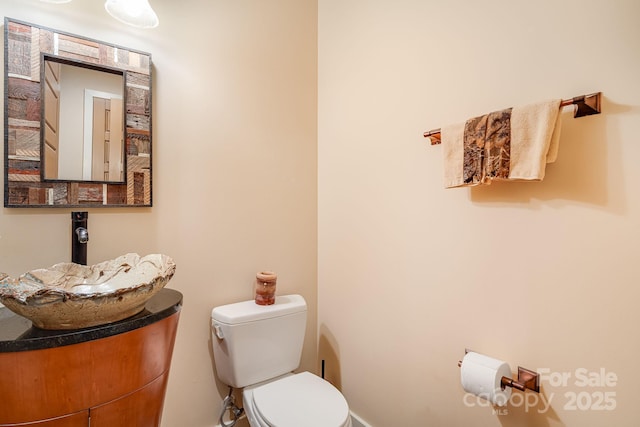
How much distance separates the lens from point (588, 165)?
0.98 metres

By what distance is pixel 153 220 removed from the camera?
1457mm

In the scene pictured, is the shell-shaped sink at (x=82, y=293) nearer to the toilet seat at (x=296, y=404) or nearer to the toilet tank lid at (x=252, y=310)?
the toilet tank lid at (x=252, y=310)

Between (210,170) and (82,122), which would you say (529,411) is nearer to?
(210,170)

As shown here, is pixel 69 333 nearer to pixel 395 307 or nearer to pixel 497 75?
pixel 395 307

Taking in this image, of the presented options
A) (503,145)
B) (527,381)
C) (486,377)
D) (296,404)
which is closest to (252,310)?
(296,404)

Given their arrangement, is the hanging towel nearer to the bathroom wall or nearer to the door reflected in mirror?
the bathroom wall

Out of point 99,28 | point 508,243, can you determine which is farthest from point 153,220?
point 508,243

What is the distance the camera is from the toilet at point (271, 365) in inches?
50.3

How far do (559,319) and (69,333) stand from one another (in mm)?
1497

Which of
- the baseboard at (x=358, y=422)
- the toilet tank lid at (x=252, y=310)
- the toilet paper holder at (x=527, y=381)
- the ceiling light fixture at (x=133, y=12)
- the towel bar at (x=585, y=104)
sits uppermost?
the ceiling light fixture at (x=133, y=12)

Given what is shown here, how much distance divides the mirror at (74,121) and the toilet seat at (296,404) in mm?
1018

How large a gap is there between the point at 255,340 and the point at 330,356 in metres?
0.65

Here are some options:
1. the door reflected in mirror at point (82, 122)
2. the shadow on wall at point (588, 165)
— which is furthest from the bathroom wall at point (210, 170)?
the shadow on wall at point (588, 165)

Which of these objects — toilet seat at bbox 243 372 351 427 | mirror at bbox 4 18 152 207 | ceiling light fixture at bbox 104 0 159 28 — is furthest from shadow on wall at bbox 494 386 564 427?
ceiling light fixture at bbox 104 0 159 28
